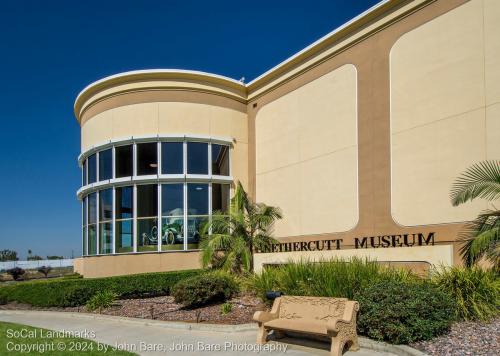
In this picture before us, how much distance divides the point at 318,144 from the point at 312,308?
915 cm

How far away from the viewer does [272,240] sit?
17234 millimetres

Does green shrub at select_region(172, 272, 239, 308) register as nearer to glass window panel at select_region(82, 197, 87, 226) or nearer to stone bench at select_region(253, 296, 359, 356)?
A: stone bench at select_region(253, 296, 359, 356)

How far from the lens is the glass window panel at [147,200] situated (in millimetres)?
18375

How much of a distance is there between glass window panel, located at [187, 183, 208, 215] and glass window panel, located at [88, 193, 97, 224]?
4.74 m

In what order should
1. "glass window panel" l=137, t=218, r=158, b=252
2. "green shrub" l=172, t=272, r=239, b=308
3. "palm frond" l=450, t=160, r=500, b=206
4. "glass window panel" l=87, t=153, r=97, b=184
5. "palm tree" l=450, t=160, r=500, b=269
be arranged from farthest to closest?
"glass window panel" l=87, t=153, r=97, b=184 < "glass window panel" l=137, t=218, r=158, b=252 < "green shrub" l=172, t=272, r=239, b=308 < "palm frond" l=450, t=160, r=500, b=206 < "palm tree" l=450, t=160, r=500, b=269

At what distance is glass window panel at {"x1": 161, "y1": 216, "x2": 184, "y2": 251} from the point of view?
1809cm

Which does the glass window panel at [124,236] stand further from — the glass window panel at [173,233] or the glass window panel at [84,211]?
the glass window panel at [84,211]

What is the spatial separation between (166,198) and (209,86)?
17.5ft

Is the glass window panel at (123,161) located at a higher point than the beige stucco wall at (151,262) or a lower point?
higher

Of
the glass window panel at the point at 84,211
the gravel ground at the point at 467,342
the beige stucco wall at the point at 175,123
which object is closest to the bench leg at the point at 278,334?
the gravel ground at the point at 467,342

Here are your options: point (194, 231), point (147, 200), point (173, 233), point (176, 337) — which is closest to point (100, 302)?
point (176, 337)

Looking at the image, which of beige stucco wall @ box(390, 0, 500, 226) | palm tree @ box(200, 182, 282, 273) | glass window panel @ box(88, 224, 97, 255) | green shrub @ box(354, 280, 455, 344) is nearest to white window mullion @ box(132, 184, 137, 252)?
glass window panel @ box(88, 224, 97, 255)

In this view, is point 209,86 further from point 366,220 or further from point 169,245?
point 366,220

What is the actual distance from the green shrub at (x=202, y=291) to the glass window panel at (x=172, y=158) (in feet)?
23.4
